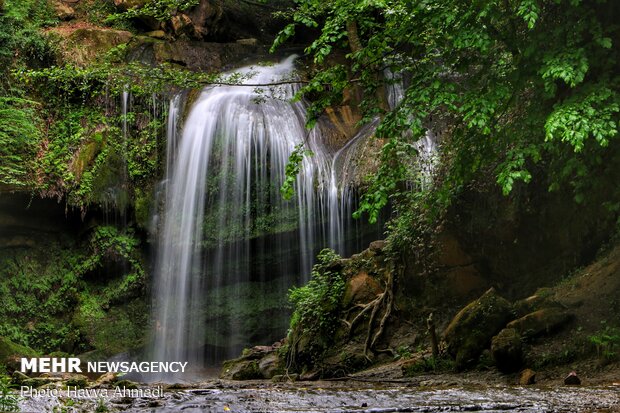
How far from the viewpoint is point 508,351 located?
25.4 ft

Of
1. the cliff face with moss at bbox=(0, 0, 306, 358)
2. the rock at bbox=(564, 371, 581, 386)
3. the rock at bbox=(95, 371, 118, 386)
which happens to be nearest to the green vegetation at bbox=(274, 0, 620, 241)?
the rock at bbox=(564, 371, 581, 386)

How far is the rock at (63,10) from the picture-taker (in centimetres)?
2144

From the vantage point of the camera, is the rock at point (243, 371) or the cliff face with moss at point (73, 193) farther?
the cliff face with moss at point (73, 193)

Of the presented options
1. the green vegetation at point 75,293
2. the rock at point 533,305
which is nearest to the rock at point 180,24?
the green vegetation at point 75,293

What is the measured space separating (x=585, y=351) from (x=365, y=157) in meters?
8.87

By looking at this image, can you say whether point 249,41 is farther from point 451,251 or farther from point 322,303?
point 451,251

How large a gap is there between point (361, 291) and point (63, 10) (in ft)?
51.4

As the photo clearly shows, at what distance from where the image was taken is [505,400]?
5.67 m

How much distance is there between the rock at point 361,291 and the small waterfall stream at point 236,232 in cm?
351

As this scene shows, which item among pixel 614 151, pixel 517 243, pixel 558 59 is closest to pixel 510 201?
pixel 517 243

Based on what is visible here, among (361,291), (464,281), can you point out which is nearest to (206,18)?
(361,291)

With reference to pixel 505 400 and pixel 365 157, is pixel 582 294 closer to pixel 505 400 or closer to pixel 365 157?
pixel 505 400

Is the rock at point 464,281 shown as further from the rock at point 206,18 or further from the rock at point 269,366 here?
the rock at point 206,18

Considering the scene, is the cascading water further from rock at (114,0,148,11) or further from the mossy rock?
rock at (114,0,148,11)
